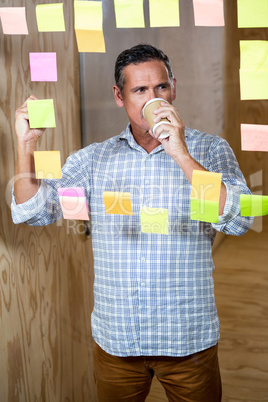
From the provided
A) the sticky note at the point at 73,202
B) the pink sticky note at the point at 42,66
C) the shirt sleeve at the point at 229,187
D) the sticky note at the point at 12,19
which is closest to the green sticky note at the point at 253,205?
the shirt sleeve at the point at 229,187

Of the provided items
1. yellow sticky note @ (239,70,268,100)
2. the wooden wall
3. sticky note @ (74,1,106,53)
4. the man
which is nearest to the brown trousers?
the man

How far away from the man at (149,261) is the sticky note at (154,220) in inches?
0.7

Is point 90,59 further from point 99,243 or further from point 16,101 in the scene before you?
point 99,243

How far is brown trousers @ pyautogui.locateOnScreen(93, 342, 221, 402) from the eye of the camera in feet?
3.66

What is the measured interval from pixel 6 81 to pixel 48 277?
20.2 inches

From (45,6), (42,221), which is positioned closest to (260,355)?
(42,221)

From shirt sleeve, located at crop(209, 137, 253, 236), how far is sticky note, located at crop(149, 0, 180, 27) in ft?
0.88

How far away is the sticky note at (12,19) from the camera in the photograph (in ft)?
3.54

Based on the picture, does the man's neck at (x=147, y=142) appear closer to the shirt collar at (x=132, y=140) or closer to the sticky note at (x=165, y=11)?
the shirt collar at (x=132, y=140)

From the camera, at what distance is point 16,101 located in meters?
1.18

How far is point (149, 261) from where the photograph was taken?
1105 millimetres

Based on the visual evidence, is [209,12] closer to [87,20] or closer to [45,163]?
[87,20]

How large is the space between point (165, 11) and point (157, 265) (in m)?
0.52

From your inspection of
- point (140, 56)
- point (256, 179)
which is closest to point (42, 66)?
point (140, 56)
